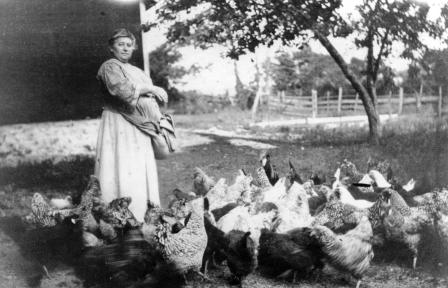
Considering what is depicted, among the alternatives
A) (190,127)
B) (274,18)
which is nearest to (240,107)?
(190,127)

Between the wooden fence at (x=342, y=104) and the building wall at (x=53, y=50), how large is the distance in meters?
1.68

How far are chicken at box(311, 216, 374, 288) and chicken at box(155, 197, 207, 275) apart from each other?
2.89 feet

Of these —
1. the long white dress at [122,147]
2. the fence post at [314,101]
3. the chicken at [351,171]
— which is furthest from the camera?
the fence post at [314,101]

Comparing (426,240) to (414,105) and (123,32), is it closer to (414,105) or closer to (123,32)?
(414,105)

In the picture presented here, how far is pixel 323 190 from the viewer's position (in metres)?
3.82

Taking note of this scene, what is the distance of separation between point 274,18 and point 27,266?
324cm

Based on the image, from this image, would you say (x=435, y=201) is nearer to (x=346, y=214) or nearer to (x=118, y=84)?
(x=346, y=214)

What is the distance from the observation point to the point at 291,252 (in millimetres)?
3139

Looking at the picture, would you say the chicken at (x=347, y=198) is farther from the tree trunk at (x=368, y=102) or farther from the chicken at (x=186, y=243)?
the chicken at (x=186, y=243)

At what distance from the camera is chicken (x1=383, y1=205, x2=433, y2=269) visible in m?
3.37

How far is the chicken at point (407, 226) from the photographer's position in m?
3.37

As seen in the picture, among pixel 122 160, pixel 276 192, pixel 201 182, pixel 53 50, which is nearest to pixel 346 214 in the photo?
pixel 276 192

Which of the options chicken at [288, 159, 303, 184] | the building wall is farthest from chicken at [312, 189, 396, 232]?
the building wall

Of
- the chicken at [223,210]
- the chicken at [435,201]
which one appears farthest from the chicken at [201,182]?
the chicken at [435,201]
